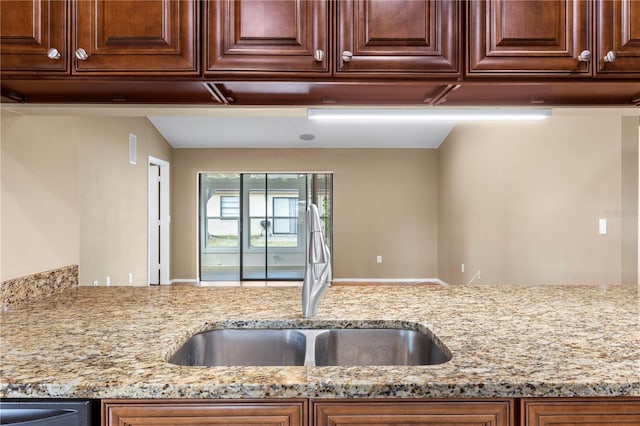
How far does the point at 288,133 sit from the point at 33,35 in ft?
19.3

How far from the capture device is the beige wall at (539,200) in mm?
3078

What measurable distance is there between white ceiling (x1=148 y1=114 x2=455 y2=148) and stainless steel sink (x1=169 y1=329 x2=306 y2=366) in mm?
5196

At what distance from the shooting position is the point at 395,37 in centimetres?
120

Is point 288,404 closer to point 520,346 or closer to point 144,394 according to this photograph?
point 144,394

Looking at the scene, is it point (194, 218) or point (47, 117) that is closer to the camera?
point (47, 117)

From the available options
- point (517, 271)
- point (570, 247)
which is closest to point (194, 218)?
point (517, 271)

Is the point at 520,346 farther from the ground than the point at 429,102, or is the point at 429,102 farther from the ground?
the point at 429,102

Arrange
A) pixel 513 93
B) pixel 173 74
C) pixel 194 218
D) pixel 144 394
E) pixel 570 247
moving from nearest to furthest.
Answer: pixel 144 394, pixel 173 74, pixel 513 93, pixel 570 247, pixel 194 218

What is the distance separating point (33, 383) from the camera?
885mm

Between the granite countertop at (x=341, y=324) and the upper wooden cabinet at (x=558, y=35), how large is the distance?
0.75 m

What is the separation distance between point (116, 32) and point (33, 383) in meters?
0.89

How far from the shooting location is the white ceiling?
6.54m

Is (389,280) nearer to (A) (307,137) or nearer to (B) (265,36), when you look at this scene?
(A) (307,137)

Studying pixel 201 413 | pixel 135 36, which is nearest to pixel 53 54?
pixel 135 36
